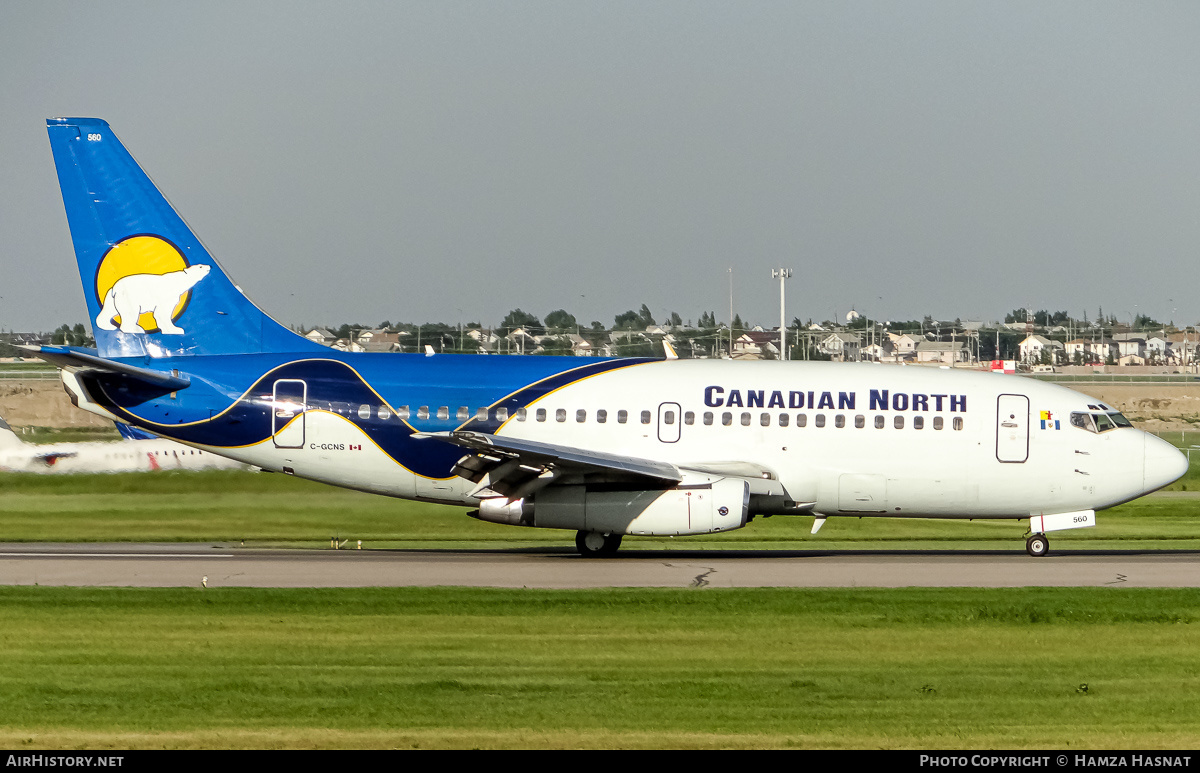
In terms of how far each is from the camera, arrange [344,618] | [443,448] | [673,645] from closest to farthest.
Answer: [673,645] < [344,618] < [443,448]

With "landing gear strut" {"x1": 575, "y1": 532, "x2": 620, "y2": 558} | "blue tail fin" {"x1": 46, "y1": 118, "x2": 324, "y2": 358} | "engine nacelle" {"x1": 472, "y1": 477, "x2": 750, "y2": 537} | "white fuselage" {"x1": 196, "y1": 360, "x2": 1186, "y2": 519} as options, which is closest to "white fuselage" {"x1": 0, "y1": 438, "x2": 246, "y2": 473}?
"blue tail fin" {"x1": 46, "y1": 118, "x2": 324, "y2": 358}

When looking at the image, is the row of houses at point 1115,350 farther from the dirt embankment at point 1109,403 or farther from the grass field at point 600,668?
the grass field at point 600,668

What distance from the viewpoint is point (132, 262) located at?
91.2ft

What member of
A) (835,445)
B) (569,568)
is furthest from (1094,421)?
(569,568)

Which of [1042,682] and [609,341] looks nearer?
[1042,682]

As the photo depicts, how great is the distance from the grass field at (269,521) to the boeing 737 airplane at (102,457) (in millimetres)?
207

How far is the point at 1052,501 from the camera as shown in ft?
87.0

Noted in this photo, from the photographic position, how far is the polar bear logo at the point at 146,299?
2767cm

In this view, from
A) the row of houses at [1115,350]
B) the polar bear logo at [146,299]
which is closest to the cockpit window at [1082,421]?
the polar bear logo at [146,299]

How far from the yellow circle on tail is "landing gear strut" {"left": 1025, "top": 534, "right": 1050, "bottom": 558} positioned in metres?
17.8

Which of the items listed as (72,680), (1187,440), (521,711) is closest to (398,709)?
(521,711)

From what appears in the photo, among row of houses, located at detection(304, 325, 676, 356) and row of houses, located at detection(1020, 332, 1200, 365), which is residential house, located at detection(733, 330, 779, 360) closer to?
row of houses, located at detection(304, 325, 676, 356)
